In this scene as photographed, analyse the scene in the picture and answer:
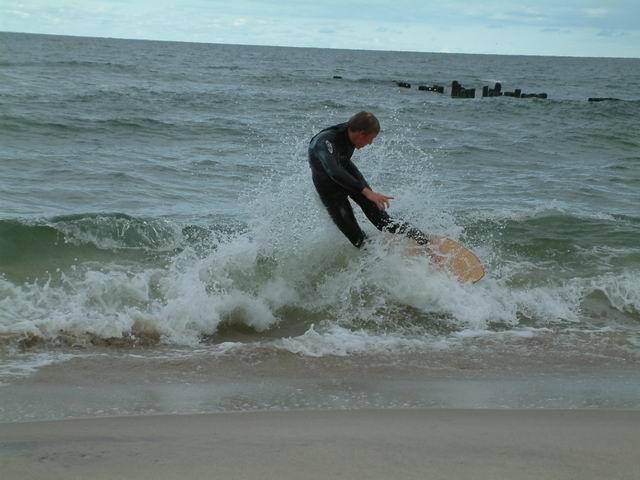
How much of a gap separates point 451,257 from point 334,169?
4.79 feet

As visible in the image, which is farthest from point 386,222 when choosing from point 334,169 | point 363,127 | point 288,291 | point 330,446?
point 330,446

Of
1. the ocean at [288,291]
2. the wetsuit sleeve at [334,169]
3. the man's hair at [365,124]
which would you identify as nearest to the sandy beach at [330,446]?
the ocean at [288,291]

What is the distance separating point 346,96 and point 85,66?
50.3ft

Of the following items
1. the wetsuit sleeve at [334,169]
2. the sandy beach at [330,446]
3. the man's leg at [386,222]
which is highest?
the wetsuit sleeve at [334,169]

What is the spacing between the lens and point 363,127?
643 cm

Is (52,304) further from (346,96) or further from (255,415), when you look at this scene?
(346,96)

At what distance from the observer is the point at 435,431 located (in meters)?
3.77

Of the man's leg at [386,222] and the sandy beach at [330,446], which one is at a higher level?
the man's leg at [386,222]

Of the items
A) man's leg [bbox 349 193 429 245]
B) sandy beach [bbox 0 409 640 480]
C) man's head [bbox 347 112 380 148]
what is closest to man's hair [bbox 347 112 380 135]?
man's head [bbox 347 112 380 148]

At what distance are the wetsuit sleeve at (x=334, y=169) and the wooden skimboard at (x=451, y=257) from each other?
874mm

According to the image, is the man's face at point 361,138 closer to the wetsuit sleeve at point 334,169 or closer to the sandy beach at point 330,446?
the wetsuit sleeve at point 334,169

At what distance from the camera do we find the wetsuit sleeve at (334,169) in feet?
21.2

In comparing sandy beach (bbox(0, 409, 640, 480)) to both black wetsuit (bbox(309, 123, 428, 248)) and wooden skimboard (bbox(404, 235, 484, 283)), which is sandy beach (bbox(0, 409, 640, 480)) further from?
wooden skimboard (bbox(404, 235, 484, 283))

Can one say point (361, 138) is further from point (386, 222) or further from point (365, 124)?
point (386, 222)
